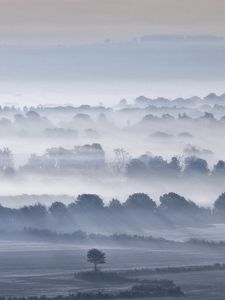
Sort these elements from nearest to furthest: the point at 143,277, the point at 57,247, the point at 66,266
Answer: the point at 143,277 < the point at 66,266 < the point at 57,247

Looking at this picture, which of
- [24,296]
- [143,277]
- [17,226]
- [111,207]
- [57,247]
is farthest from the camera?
[111,207]

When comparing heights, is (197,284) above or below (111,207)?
Result: below

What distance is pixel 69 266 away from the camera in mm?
125688

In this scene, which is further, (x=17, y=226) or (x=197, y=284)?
(x=17, y=226)

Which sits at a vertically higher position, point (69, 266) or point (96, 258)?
point (69, 266)

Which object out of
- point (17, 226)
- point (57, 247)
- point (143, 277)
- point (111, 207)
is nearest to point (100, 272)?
point (143, 277)

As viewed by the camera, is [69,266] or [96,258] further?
[69,266]

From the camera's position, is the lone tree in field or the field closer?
the field

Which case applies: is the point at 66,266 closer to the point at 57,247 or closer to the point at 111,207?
the point at 57,247

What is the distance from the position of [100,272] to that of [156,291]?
33.3ft

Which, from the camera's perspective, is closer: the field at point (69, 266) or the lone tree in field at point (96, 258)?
the field at point (69, 266)

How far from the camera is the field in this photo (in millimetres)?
110500

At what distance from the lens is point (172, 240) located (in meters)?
146

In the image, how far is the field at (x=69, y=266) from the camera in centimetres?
11050
